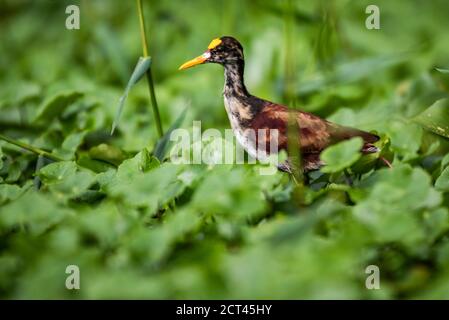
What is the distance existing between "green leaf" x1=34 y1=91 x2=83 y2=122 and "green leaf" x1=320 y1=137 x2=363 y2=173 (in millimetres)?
1475

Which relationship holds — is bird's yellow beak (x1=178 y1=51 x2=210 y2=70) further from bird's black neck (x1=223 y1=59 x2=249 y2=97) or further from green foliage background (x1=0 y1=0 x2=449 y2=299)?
green foliage background (x1=0 y1=0 x2=449 y2=299)

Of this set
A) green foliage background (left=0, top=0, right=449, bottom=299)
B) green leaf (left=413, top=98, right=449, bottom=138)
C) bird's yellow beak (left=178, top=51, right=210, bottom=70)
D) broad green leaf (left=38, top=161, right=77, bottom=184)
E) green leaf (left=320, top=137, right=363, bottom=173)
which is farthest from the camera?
bird's yellow beak (left=178, top=51, right=210, bottom=70)

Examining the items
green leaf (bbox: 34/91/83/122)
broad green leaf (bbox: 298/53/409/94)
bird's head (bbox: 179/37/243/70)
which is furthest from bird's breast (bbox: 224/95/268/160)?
green leaf (bbox: 34/91/83/122)

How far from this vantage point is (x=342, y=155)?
2.71m

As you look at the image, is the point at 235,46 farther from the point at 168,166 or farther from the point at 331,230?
the point at 331,230

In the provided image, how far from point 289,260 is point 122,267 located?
0.43 metres

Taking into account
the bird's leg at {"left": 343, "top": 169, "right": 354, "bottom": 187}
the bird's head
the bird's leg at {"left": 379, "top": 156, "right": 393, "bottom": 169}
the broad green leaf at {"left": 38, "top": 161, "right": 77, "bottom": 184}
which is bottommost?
the bird's leg at {"left": 343, "top": 169, "right": 354, "bottom": 187}

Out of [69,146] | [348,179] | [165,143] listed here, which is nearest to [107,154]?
[69,146]

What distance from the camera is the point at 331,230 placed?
260cm

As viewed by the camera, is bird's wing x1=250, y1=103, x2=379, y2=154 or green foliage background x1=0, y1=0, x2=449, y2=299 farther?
bird's wing x1=250, y1=103, x2=379, y2=154

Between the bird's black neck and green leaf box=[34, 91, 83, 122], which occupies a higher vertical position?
green leaf box=[34, 91, 83, 122]

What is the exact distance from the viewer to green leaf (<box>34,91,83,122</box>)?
384cm

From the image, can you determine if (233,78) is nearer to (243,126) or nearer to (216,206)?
(243,126)

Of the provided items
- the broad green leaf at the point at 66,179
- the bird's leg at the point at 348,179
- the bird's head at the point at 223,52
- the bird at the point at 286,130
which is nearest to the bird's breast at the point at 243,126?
the bird at the point at 286,130
